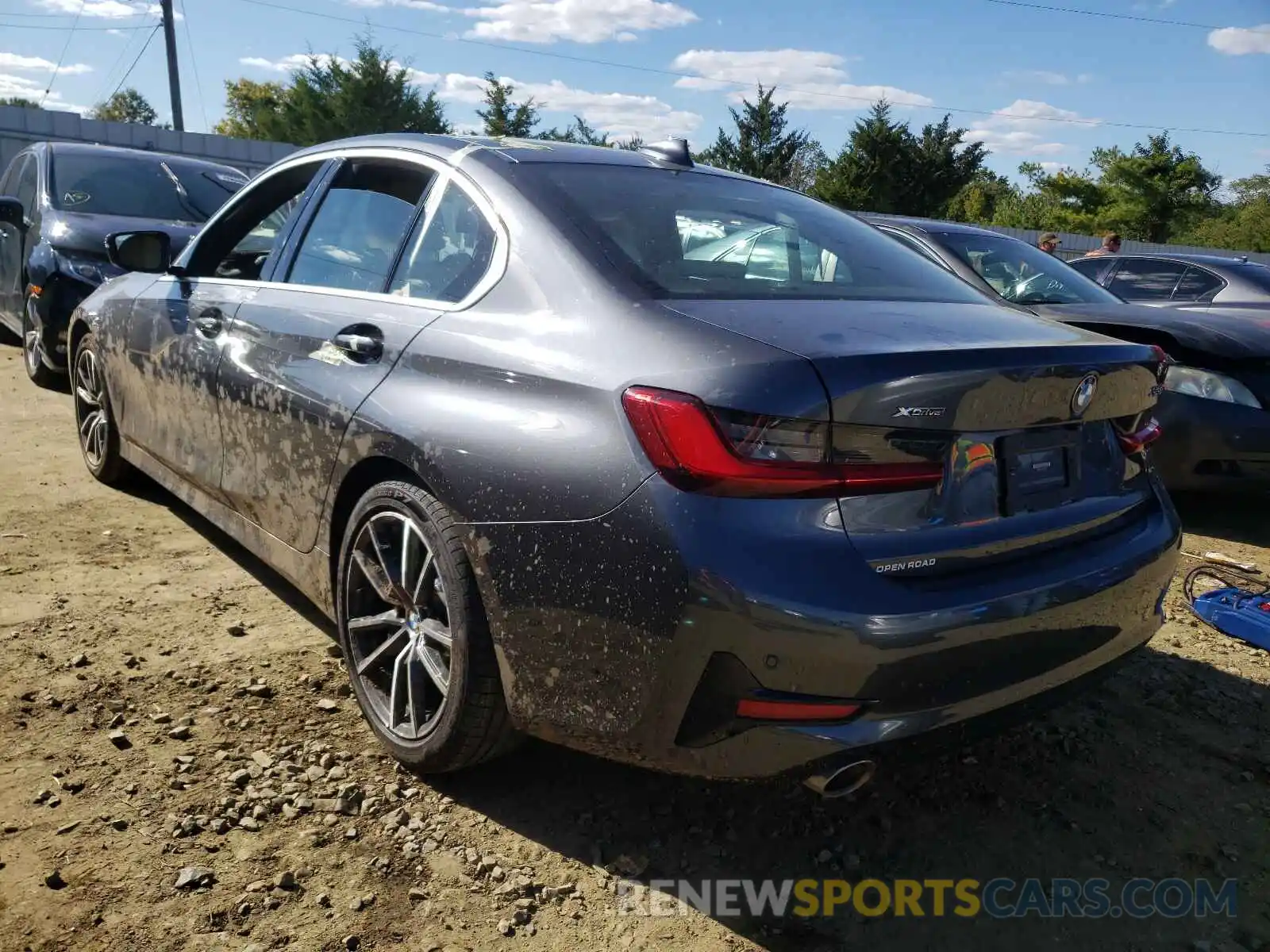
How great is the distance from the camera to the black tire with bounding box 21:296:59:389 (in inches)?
267

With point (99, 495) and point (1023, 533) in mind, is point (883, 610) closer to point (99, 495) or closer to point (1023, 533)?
point (1023, 533)

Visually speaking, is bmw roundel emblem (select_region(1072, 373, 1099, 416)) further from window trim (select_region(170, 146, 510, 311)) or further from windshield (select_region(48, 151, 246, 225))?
windshield (select_region(48, 151, 246, 225))

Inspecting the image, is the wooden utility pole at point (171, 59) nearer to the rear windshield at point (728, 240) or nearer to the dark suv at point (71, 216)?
the dark suv at point (71, 216)

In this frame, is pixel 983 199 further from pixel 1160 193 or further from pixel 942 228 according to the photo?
pixel 942 228

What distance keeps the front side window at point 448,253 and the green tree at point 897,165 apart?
4142 centimetres

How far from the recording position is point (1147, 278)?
770 cm

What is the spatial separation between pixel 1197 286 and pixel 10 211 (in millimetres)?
8468

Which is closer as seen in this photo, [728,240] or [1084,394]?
[1084,394]

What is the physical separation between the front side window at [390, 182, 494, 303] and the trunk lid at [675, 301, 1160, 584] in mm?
622

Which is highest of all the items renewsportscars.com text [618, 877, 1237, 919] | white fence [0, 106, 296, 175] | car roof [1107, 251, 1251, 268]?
white fence [0, 106, 296, 175]

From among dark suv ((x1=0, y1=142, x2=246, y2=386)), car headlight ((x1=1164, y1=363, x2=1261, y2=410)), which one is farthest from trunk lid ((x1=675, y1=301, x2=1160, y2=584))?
dark suv ((x1=0, y1=142, x2=246, y2=386))

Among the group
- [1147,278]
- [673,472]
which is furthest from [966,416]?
[1147,278]

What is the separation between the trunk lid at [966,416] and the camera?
1.84 metres

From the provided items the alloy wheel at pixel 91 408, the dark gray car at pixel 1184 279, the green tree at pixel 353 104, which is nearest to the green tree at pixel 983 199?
the green tree at pixel 353 104
